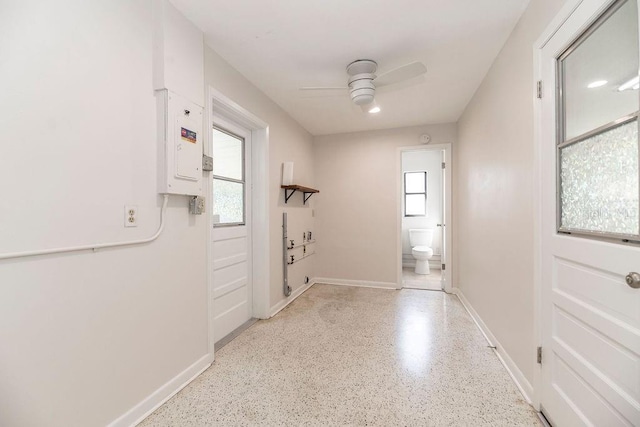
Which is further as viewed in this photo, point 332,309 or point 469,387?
point 332,309

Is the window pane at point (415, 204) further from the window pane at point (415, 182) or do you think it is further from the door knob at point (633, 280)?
the door knob at point (633, 280)

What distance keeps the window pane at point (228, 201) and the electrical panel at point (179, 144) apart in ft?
1.93

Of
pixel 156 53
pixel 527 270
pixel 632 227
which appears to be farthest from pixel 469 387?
pixel 156 53

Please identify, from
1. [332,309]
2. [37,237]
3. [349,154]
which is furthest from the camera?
[349,154]

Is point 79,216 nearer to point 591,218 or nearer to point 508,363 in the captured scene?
point 591,218

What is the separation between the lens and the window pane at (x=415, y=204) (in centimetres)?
532

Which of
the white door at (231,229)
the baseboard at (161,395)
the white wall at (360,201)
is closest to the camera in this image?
the baseboard at (161,395)

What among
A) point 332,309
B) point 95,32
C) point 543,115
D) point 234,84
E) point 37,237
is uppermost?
point 234,84

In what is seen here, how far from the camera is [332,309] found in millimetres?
3146

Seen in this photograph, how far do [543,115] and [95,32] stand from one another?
7.67ft

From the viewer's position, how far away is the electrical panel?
1.59 metres

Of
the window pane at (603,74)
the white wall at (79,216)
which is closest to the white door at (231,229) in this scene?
the white wall at (79,216)

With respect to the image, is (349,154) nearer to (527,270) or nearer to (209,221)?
(209,221)

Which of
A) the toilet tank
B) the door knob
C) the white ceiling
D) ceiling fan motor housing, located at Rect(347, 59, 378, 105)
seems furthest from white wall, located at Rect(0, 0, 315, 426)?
the toilet tank
